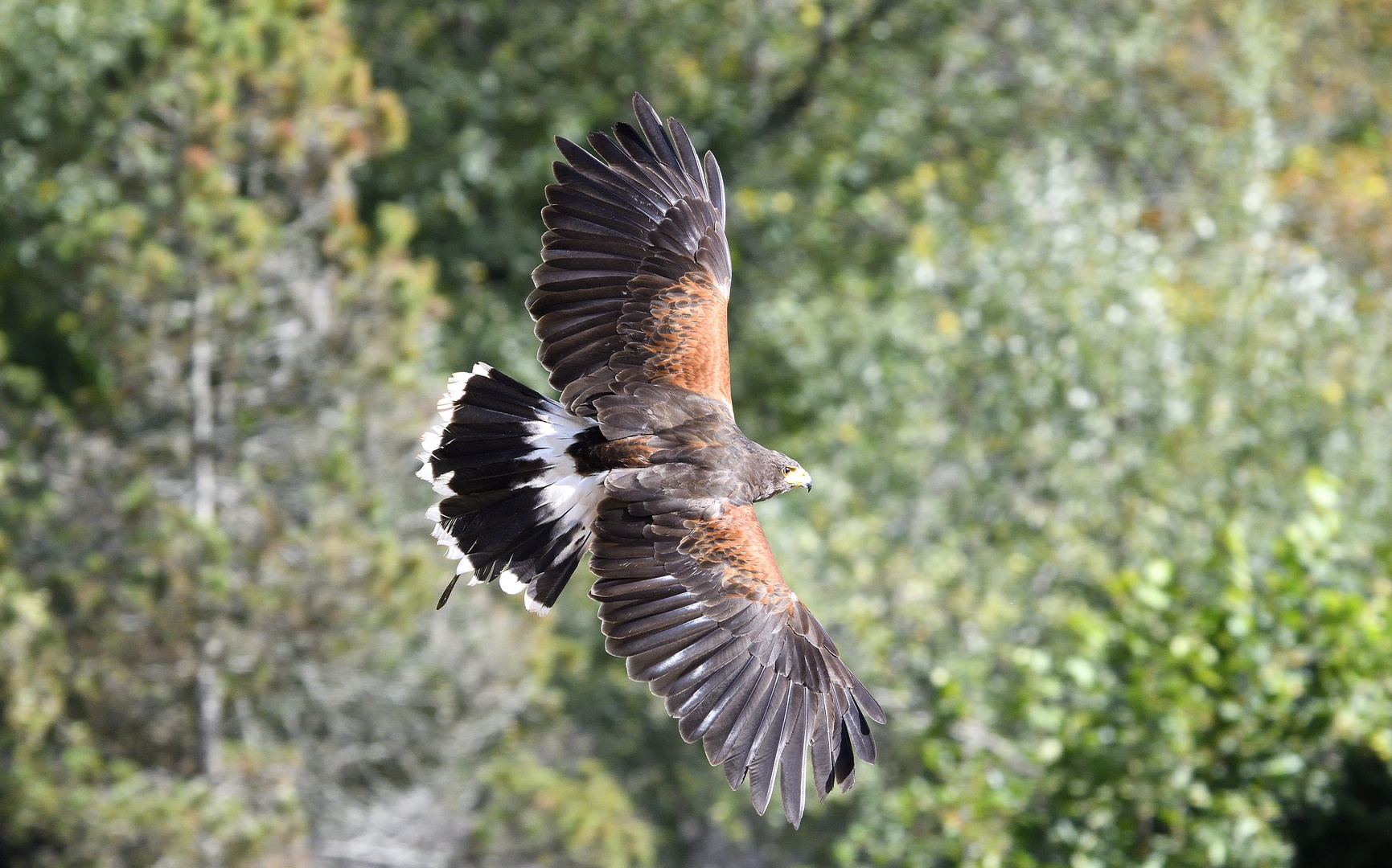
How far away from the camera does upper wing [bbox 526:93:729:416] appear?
5.75m

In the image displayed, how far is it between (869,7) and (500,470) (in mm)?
11301

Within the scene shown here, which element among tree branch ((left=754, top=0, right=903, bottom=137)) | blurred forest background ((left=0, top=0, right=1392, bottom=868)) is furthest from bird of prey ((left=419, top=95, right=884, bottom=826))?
tree branch ((left=754, top=0, right=903, bottom=137))

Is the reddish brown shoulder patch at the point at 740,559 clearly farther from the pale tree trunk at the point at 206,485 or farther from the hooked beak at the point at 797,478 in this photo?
the pale tree trunk at the point at 206,485

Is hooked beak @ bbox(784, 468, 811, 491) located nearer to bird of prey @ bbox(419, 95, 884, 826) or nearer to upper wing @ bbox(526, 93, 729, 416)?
bird of prey @ bbox(419, 95, 884, 826)

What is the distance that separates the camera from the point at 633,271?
5.93 meters

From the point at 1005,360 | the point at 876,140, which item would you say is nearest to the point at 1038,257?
the point at 1005,360

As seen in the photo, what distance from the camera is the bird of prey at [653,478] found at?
4.98m

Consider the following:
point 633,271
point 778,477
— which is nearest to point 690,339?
point 633,271

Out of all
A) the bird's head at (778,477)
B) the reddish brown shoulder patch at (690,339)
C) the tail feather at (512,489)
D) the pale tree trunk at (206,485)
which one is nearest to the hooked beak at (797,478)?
the bird's head at (778,477)

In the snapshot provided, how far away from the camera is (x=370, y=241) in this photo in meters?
13.9

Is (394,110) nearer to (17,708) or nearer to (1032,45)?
(17,708)

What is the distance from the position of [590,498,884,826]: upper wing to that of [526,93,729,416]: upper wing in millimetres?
749

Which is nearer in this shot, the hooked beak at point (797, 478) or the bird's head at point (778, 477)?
the bird's head at point (778, 477)

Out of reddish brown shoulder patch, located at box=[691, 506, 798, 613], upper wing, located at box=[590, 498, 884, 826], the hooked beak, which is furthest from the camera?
the hooked beak
